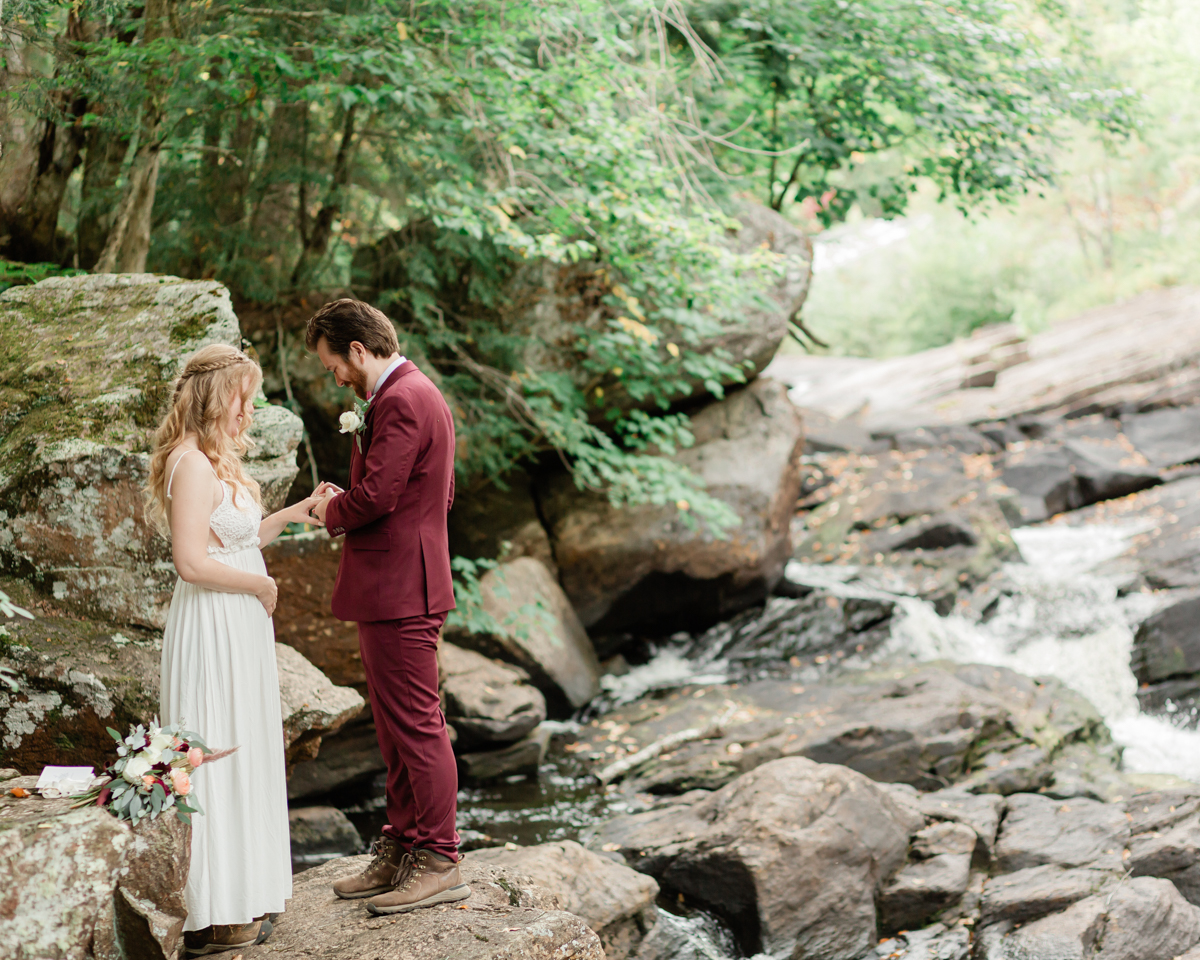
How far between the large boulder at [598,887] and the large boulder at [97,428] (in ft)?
6.79

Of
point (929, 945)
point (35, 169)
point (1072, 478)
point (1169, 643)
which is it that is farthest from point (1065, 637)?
point (35, 169)

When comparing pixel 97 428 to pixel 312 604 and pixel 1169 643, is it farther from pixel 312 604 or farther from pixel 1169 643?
pixel 1169 643

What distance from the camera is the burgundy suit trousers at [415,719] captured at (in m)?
3.21

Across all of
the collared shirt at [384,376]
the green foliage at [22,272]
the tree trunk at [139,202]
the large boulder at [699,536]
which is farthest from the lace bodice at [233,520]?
the large boulder at [699,536]

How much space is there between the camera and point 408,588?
319cm

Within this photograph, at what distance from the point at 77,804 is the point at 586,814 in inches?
169

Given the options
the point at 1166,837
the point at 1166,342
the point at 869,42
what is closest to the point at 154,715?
the point at 1166,837

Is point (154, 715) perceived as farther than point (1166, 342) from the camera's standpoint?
No

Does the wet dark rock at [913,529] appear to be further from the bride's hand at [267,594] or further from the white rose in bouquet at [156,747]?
the white rose in bouquet at [156,747]

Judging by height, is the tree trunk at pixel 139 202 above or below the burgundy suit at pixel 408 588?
above

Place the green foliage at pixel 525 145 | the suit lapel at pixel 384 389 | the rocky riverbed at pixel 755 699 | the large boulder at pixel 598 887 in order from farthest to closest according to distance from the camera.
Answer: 1. the green foliage at pixel 525 145
2. the large boulder at pixel 598 887
3. the rocky riverbed at pixel 755 699
4. the suit lapel at pixel 384 389

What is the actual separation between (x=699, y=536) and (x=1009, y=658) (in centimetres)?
331

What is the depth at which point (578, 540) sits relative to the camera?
9.20 meters

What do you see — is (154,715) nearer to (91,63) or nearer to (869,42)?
(91,63)
